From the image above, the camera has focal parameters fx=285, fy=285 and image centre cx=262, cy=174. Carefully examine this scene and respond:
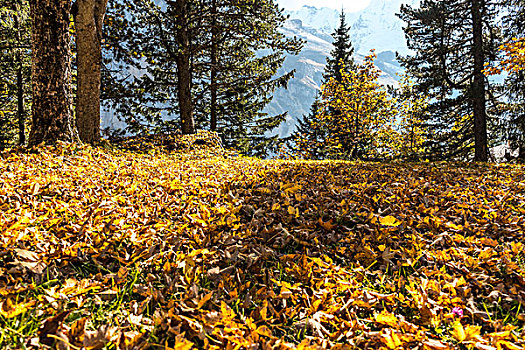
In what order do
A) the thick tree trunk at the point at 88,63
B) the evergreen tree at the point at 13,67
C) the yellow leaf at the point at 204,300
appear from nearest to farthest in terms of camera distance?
the yellow leaf at the point at 204,300 < the thick tree trunk at the point at 88,63 < the evergreen tree at the point at 13,67

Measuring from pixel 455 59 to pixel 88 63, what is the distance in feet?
43.6

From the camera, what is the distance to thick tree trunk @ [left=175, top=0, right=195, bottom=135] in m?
9.10

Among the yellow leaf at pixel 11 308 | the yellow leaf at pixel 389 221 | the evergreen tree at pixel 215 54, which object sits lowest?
the yellow leaf at pixel 11 308

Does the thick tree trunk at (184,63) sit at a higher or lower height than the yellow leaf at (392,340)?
higher

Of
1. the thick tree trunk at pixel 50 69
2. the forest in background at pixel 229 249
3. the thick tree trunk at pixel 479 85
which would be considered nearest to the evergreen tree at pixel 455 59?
the thick tree trunk at pixel 479 85

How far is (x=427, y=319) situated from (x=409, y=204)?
1.87 m

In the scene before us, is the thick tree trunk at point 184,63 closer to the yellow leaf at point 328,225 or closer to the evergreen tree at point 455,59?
the yellow leaf at point 328,225

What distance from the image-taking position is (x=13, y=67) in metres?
12.5

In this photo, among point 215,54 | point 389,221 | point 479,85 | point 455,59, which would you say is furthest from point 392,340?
point 455,59

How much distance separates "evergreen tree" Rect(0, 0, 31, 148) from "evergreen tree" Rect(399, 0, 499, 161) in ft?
50.1

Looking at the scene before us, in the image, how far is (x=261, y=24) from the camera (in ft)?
30.8

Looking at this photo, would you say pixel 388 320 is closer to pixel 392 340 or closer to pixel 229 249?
pixel 392 340

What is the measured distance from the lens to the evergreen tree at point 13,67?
11.1 metres

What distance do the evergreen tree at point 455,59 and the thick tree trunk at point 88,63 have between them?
38.5 feet
